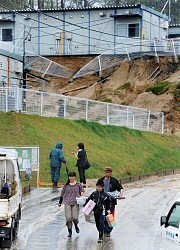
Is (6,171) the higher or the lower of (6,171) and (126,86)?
the lower

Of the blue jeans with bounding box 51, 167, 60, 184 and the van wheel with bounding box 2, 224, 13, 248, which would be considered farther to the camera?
the blue jeans with bounding box 51, 167, 60, 184

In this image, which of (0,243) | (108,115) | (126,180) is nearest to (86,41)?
(108,115)

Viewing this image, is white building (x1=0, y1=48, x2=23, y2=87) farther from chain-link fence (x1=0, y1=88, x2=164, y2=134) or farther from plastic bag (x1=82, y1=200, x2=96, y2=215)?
plastic bag (x1=82, y1=200, x2=96, y2=215)

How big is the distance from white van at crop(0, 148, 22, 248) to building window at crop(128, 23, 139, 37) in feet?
151

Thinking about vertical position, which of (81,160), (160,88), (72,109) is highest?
(160,88)

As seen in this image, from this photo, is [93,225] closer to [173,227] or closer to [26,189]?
[173,227]

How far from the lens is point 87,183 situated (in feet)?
102

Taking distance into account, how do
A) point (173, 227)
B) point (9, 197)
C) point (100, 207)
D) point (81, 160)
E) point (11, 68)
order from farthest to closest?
point (11, 68) → point (81, 160) → point (100, 207) → point (9, 197) → point (173, 227)

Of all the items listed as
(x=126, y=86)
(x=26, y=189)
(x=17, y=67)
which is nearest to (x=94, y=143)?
(x=26, y=189)

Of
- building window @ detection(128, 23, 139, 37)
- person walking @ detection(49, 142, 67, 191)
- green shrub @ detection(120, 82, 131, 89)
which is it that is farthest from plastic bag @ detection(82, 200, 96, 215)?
building window @ detection(128, 23, 139, 37)

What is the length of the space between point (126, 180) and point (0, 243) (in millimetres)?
17521

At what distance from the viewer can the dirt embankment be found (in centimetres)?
5584

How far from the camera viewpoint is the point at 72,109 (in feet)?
134

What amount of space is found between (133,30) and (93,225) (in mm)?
45185
